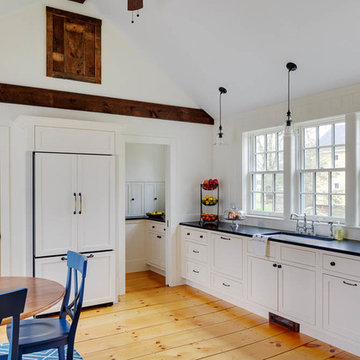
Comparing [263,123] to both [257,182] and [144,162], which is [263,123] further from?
[144,162]

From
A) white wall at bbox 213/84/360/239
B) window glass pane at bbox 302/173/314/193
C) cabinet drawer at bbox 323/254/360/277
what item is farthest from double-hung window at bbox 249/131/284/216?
cabinet drawer at bbox 323/254/360/277

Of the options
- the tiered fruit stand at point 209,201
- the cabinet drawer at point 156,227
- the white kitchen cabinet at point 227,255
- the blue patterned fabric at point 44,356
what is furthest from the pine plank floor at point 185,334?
the cabinet drawer at point 156,227

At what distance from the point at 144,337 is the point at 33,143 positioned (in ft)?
7.60

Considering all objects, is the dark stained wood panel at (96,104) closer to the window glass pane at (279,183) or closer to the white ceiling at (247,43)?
the white ceiling at (247,43)

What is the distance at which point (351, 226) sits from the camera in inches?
141

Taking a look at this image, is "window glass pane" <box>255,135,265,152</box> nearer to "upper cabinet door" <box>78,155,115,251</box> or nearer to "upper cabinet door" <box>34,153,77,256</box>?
"upper cabinet door" <box>78,155,115,251</box>

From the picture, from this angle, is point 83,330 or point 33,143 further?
point 33,143

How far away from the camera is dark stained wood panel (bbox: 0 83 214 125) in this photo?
399 centimetres

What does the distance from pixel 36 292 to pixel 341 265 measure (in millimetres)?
2439

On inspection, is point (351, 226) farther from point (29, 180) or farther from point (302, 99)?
point (29, 180)

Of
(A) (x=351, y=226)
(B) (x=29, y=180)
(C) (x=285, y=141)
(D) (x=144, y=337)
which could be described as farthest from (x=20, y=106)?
(A) (x=351, y=226)

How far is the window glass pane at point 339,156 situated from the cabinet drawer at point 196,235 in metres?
1.82

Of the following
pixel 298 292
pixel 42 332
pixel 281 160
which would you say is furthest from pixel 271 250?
pixel 42 332

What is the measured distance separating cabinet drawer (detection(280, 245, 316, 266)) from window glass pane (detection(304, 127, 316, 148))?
1363 mm
